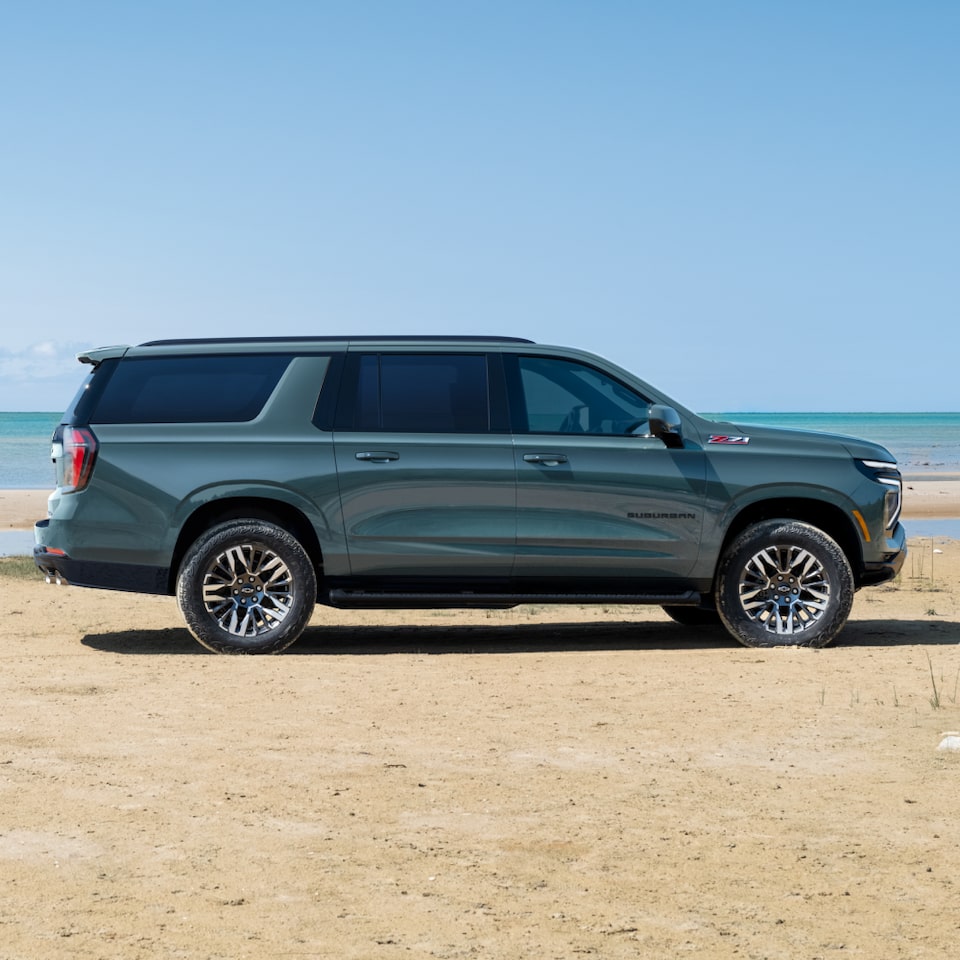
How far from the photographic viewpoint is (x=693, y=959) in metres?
4.13

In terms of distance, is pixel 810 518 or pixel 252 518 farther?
pixel 810 518

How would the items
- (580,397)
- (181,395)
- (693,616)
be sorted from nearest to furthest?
(181,395), (580,397), (693,616)

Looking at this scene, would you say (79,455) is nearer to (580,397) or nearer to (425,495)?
(425,495)

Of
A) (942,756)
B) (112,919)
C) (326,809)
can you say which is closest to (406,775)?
(326,809)

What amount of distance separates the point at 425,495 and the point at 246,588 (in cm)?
133

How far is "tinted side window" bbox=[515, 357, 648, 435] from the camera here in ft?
32.6

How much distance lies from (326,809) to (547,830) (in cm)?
89

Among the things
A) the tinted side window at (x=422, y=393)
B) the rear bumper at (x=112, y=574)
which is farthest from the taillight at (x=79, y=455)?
the tinted side window at (x=422, y=393)

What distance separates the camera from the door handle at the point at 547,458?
31.9 feet

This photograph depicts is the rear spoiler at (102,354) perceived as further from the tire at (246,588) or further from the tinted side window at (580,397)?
the tinted side window at (580,397)

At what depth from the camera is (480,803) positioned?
580 cm

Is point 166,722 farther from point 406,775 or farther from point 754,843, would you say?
point 754,843

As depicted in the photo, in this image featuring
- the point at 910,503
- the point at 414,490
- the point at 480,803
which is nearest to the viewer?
the point at 480,803

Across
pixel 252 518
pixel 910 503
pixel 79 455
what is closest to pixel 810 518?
pixel 252 518
